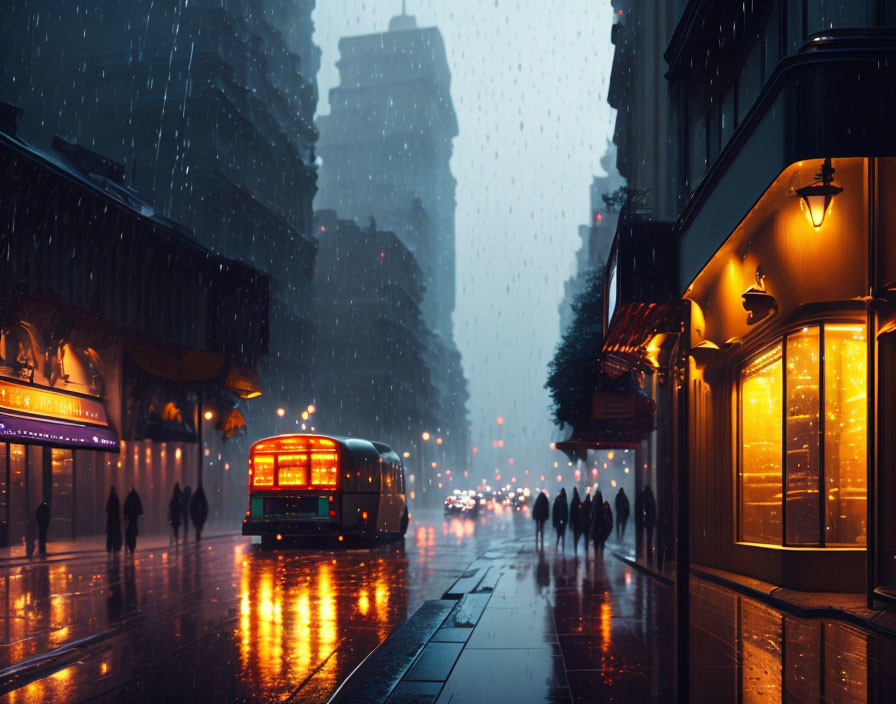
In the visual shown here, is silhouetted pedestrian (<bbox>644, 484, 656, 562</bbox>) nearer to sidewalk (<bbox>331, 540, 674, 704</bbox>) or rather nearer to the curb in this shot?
sidewalk (<bbox>331, 540, 674, 704</bbox>)

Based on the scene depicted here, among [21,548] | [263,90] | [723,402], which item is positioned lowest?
[21,548]

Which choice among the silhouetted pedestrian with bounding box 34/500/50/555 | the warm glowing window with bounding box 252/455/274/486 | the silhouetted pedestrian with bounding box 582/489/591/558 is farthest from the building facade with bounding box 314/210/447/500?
the warm glowing window with bounding box 252/455/274/486

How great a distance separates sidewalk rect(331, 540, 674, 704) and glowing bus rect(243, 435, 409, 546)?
11.9m

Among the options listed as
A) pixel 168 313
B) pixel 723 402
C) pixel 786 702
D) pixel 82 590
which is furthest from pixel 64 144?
pixel 786 702

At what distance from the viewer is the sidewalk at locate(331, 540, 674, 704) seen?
29.1 feet

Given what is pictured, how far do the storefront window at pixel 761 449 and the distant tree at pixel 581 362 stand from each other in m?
16.4

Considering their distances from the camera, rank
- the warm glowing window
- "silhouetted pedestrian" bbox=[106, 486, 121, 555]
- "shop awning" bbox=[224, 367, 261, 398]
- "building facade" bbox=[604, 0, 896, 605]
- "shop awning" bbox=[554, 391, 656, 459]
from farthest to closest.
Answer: "shop awning" bbox=[224, 367, 261, 398], "silhouetted pedestrian" bbox=[106, 486, 121, 555], the warm glowing window, "shop awning" bbox=[554, 391, 656, 459], "building facade" bbox=[604, 0, 896, 605]

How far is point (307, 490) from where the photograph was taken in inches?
1229

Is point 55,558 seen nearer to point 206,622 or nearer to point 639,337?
point 639,337

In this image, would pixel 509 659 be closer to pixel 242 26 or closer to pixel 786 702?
pixel 786 702

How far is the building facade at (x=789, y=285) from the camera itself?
461 inches

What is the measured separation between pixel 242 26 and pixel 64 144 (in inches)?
1508

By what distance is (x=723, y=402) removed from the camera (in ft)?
71.7

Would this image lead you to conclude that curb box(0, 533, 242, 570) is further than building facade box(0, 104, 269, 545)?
No
